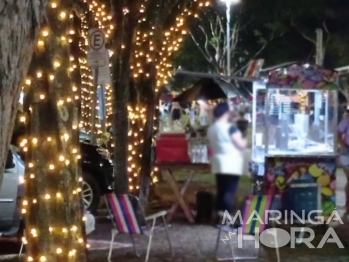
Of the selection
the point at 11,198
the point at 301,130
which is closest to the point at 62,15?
the point at 11,198

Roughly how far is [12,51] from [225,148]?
1700 mm

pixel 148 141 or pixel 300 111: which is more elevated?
pixel 300 111

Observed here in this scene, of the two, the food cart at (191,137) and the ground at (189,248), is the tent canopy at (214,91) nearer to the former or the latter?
the food cart at (191,137)

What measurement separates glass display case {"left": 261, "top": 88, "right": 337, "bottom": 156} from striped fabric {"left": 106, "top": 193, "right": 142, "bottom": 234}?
2859 millimetres

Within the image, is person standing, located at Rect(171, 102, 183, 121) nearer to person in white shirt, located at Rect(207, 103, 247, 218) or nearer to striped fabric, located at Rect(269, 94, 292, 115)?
striped fabric, located at Rect(269, 94, 292, 115)

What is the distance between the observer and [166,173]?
461 inches

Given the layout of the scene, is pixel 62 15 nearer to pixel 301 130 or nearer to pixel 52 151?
pixel 52 151

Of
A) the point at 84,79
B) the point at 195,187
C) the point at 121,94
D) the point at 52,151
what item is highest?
the point at 84,79

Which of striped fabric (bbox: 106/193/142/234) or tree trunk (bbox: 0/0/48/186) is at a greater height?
tree trunk (bbox: 0/0/48/186)

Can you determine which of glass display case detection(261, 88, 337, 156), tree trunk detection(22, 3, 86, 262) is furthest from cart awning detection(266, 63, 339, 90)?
tree trunk detection(22, 3, 86, 262)

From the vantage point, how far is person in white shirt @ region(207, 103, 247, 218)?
9.11 ft

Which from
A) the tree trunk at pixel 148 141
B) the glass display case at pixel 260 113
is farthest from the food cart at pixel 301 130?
the tree trunk at pixel 148 141

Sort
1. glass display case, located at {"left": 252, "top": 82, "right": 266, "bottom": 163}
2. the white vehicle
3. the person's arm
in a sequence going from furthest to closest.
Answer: the white vehicle
glass display case, located at {"left": 252, "top": 82, "right": 266, "bottom": 163}
the person's arm

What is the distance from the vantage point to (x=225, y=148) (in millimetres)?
2797
